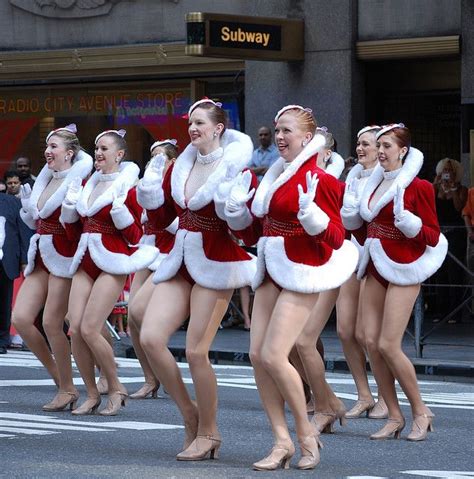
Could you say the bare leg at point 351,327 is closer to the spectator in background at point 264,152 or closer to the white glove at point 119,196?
the white glove at point 119,196

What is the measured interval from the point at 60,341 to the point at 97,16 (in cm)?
1229

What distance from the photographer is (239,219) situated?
9453mm

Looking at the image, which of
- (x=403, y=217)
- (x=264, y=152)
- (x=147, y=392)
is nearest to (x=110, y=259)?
(x=147, y=392)

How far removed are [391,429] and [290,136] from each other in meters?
2.46

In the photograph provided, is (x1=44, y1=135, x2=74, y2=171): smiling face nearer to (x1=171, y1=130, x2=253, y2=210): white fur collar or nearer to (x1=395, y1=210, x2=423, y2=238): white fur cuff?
(x1=171, y1=130, x2=253, y2=210): white fur collar

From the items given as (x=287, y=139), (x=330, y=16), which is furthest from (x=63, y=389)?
(x=330, y=16)

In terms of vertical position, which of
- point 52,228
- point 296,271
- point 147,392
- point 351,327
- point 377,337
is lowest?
point 147,392

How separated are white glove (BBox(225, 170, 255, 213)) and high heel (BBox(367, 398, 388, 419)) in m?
3.31

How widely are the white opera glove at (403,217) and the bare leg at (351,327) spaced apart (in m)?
1.36

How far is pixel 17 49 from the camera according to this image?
25062 mm

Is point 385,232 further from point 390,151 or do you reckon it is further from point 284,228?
point 284,228

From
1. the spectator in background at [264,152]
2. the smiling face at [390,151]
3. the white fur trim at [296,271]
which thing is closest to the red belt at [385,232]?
the smiling face at [390,151]

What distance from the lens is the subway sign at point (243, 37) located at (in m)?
19.9

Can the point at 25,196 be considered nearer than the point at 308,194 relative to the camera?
No
